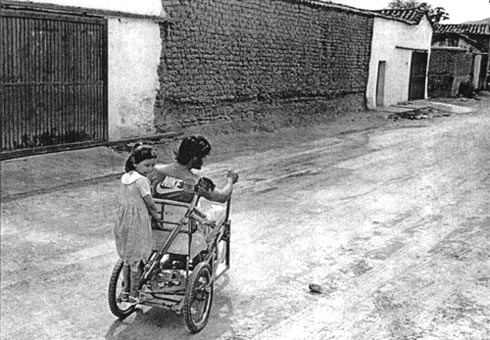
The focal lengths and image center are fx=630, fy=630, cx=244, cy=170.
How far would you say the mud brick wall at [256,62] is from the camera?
13422 mm

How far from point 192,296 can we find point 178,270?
14.9 inches

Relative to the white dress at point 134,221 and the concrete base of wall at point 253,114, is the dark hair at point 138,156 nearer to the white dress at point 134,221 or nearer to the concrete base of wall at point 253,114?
the white dress at point 134,221

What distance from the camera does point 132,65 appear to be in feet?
40.2

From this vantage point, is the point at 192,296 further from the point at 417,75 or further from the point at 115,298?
the point at 417,75

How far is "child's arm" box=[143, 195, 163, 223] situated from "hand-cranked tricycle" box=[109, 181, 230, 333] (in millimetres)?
60

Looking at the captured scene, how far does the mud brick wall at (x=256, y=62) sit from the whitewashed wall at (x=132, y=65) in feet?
0.93

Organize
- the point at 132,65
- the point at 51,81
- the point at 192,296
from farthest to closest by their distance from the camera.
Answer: the point at 132,65, the point at 51,81, the point at 192,296

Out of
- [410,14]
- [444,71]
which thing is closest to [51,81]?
[410,14]

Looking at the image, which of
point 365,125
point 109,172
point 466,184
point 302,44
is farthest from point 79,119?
point 365,125

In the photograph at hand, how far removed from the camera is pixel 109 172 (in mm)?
10414

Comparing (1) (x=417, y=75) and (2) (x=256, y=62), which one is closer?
(2) (x=256, y=62)

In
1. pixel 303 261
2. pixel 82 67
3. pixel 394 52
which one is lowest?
pixel 303 261

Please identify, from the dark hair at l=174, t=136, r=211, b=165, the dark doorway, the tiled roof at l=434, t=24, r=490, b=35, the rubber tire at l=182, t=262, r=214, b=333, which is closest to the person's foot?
the rubber tire at l=182, t=262, r=214, b=333

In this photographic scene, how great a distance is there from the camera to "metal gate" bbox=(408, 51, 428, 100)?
1116 inches
